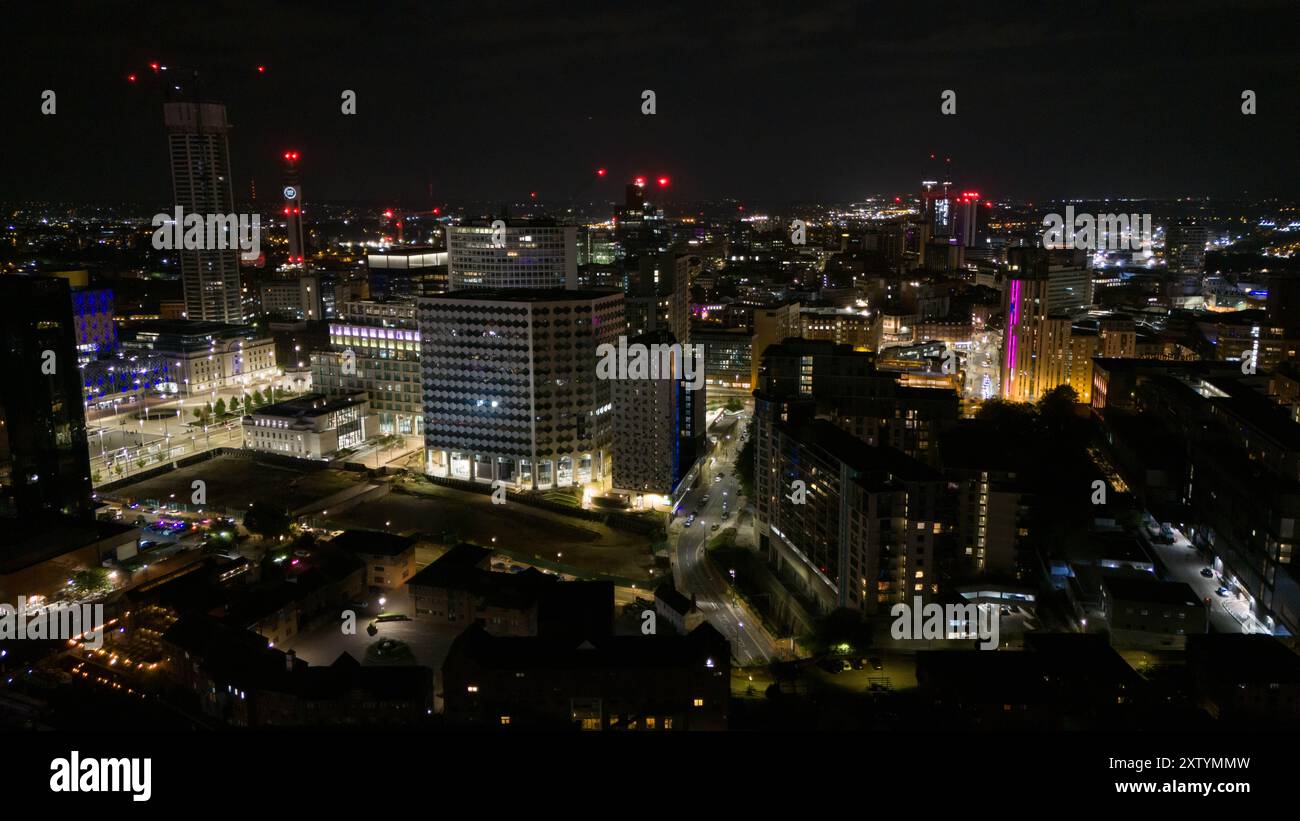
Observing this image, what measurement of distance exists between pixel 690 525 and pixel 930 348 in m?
16.1

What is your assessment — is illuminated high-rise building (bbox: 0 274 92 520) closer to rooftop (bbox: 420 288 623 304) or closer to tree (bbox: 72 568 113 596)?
tree (bbox: 72 568 113 596)

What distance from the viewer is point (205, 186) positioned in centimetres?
3659

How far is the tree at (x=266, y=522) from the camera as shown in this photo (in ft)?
51.8

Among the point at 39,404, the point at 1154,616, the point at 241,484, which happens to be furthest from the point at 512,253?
the point at 1154,616

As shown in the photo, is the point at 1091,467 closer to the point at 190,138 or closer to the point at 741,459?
the point at 741,459

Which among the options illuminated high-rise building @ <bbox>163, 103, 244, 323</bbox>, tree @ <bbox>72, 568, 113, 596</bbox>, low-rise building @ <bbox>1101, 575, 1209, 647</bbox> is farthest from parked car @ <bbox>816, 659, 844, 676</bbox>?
illuminated high-rise building @ <bbox>163, 103, 244, 323</bbox>

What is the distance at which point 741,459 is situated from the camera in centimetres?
1967

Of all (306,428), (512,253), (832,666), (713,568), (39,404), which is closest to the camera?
(832,666)

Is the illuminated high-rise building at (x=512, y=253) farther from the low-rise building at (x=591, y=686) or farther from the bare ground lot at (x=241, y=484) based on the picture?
the low-rise building at (x=591, y=686)

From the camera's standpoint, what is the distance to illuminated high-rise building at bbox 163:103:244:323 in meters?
35.3

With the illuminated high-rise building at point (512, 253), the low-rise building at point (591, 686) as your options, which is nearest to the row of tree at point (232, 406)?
the illuminated high-rise building at point (512, 253)

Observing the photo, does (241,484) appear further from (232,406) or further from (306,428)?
(232,406)

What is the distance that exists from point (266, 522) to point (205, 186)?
2588 centimetres

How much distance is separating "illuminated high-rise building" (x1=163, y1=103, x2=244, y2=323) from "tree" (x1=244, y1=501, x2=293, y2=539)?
883 inches
